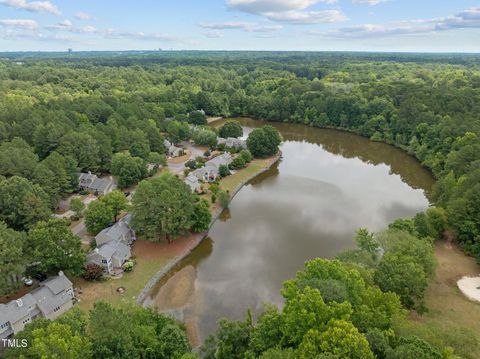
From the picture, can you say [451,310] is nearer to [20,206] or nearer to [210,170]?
[210,170]

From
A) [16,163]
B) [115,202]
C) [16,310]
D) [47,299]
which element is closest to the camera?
[16,310]

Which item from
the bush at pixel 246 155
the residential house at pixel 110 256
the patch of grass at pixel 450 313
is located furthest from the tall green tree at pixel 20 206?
the patch of grass at pixel 450 313

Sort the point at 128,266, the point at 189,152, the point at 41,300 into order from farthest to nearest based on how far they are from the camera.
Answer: the point at 189,152 → the point at 128,266 → the point at 41,300

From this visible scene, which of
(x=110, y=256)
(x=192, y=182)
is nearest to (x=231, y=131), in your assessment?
(x=192, y=182)

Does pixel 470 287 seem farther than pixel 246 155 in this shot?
No

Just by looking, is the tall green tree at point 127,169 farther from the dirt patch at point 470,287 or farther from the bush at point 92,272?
the dirt patch at point 470,287

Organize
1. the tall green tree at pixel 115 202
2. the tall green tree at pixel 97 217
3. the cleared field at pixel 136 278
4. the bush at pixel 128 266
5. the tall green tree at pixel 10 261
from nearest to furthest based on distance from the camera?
the tall green tree at pixel 10 261
the cleared field at pixel 136 278
the bush at pixel 128 266
the tall green tree at pixel 97 217
the tall green tree at pixel 115 202

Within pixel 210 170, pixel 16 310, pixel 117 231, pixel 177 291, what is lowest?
pixel 177 291
